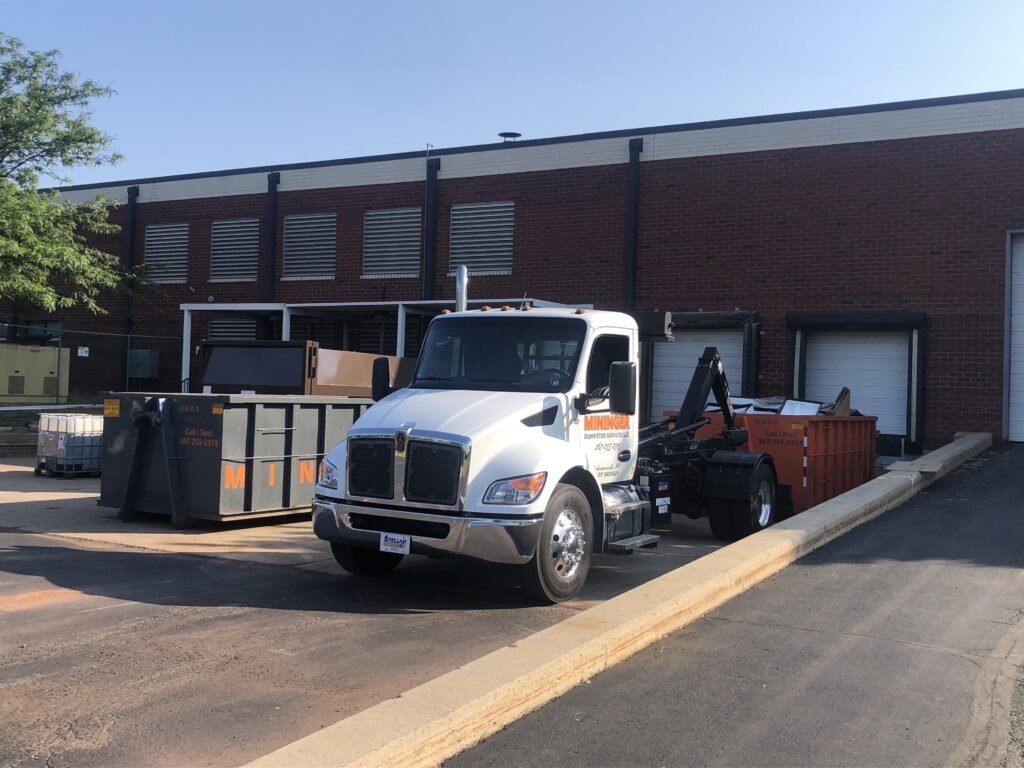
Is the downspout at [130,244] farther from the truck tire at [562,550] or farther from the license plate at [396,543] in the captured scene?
the truck tire at [562,550]

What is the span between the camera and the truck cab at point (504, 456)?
713 centimetres

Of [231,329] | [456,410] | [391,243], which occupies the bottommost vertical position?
[456,410]

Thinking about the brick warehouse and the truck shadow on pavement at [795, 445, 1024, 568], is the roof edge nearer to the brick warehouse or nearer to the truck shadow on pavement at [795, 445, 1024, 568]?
the brick warehouse

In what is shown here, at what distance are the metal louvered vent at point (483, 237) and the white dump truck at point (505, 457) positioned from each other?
1499 cm

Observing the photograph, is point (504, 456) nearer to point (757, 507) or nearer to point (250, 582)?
point (250, 582)

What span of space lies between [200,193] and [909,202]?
2054cm

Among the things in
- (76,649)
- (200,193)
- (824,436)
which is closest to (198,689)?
(76,649)

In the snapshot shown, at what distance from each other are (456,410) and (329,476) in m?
1.24

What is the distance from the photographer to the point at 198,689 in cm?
535

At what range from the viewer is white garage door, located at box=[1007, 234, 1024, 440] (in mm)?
19094

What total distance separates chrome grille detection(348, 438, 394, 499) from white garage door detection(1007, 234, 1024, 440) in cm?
1625

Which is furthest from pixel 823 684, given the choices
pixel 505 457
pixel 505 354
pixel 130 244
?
pixel 130 244

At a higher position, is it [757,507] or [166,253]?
[166,253]

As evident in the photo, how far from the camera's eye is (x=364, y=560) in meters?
8.38
